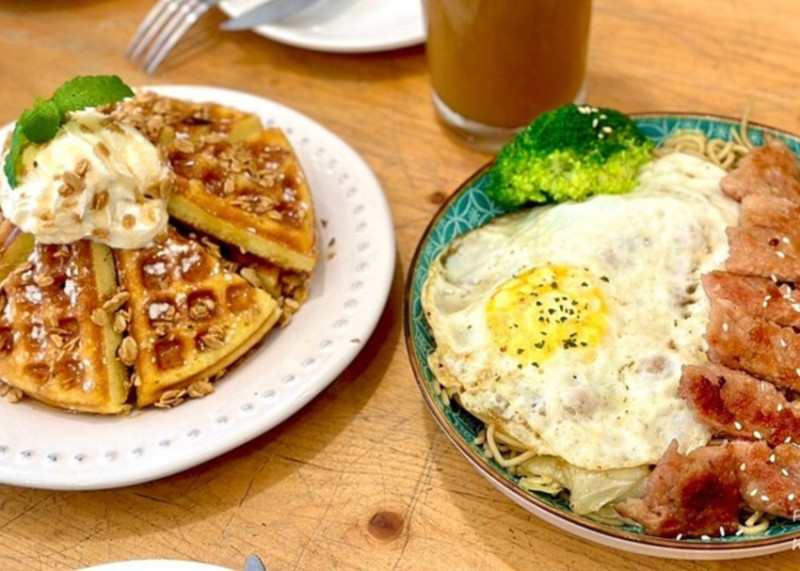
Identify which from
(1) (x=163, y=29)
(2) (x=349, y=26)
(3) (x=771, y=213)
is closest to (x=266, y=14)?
(2) (x=349, y=26)

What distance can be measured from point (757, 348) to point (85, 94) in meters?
1.67

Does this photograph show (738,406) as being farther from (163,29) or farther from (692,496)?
(163,29)

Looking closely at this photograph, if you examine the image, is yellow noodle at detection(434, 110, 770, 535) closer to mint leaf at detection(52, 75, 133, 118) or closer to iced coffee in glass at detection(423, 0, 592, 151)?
iced coffee in glass at detection(423, 0, 592, 151)

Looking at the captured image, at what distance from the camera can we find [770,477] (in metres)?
1.73

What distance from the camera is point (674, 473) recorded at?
172 cm

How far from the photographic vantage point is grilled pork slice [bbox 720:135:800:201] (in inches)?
85.6

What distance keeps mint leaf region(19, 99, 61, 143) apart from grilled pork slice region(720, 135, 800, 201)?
5.48 ft

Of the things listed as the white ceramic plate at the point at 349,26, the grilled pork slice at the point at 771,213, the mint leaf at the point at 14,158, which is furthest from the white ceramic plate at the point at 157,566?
the white ceramic plate at the point at 349,26

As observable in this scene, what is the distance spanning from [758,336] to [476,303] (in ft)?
2.07

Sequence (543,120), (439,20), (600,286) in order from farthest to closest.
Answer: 1. (439,20)
2. (543,120)
3. (600,286)

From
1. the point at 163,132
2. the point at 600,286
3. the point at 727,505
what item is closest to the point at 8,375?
the point at 163,132

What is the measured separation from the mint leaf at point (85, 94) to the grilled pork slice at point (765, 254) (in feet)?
5.08

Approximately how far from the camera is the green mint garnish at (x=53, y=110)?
6.79 ft

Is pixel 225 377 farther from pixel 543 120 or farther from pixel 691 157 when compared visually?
pixel 691 157
